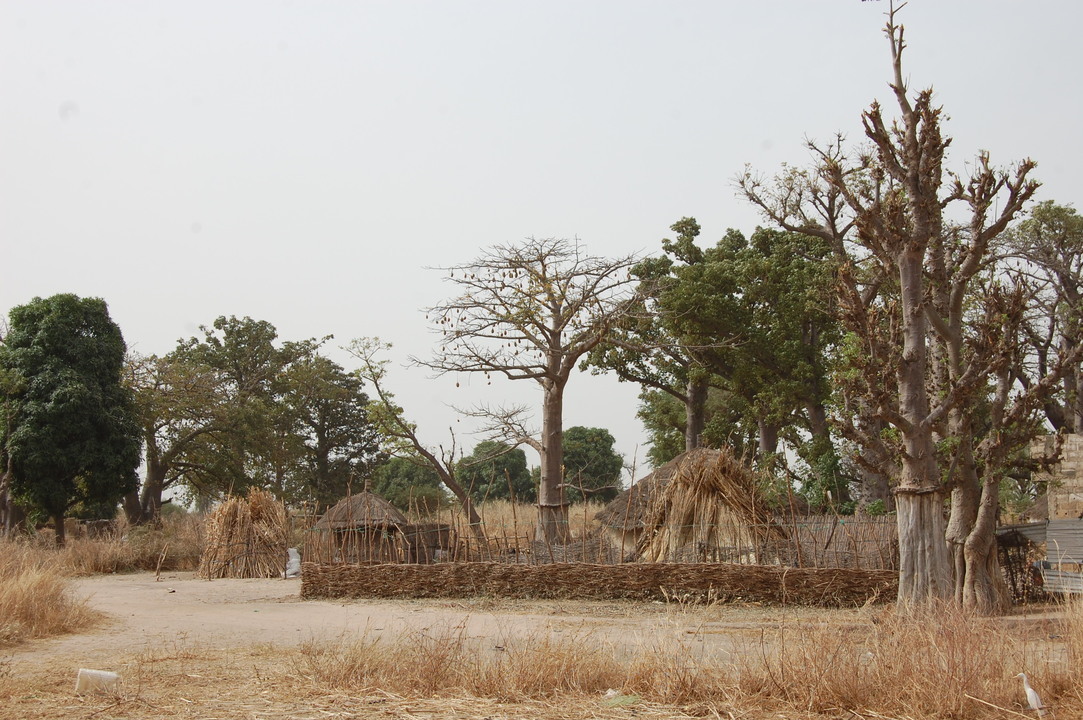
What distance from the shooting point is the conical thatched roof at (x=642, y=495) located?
1568 cm

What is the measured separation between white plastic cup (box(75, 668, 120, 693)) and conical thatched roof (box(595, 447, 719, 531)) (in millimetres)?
9669

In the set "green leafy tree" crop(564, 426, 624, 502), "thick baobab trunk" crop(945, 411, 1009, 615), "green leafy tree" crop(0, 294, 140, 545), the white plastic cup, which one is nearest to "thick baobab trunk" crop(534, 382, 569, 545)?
"thick baobab trunk" crop(945, 411, 1009, 615)

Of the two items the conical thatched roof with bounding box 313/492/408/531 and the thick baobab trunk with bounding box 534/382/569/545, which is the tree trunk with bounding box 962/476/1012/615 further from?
the conical thatched roof with bounding box 313/492/408/531

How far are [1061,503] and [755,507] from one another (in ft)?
28.6

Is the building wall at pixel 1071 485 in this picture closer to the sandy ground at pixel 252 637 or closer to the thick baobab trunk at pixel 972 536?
the thick baobab trunk at pixel 972 536

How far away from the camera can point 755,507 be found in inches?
565

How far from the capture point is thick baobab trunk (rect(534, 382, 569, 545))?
692 inches

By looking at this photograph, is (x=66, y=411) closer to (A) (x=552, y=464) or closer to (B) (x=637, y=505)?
(A) (x=552, y=464)

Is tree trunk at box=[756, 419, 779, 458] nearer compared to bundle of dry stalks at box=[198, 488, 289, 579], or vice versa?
bundle of dry stalks at box=[198, 488, 289, 579]

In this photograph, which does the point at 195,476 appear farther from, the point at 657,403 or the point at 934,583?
the point at 934,583

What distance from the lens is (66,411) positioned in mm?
23375

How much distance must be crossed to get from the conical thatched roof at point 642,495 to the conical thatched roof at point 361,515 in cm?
385

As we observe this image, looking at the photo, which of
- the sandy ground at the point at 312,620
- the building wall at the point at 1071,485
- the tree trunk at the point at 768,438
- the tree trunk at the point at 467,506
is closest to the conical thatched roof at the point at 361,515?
the tree trunk at the point at 467,506

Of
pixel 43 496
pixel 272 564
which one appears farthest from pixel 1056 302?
pixel 43 496
